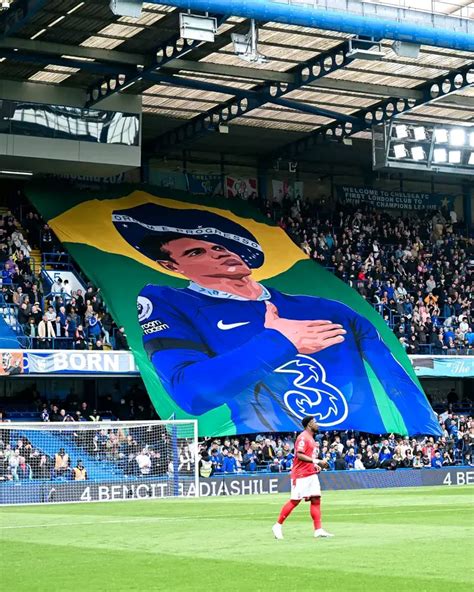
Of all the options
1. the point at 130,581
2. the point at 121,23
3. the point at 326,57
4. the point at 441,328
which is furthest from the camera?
the point at 441,328

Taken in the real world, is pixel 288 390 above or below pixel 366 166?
below

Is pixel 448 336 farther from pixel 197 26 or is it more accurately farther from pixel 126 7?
pixel 126 7

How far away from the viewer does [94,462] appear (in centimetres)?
3425

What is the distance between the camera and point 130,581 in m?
12.2

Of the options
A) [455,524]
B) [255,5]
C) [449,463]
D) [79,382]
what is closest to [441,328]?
[449,463]

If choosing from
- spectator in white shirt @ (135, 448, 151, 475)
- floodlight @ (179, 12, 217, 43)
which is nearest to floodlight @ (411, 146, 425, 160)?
floodlight @ (179, 12, 217, 43)

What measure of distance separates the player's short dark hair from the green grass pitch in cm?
2390

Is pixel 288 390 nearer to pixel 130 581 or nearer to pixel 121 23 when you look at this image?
pixel 121 23

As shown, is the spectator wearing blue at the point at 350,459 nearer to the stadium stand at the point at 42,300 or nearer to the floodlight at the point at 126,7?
the stadium stand at the point at 42,300

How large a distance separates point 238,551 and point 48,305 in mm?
29128

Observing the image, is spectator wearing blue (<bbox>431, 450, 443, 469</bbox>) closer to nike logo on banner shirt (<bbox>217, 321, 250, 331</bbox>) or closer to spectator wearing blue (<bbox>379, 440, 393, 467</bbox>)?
spectator wearing blue (<bbox>379, 440, 393, 467</bbox>)

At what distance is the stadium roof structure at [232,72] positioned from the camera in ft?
130

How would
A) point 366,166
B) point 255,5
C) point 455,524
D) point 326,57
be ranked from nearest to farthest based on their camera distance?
point 455,524 < point 255,5 < point 326,57 < point 366,166

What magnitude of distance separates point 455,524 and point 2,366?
2327cm
